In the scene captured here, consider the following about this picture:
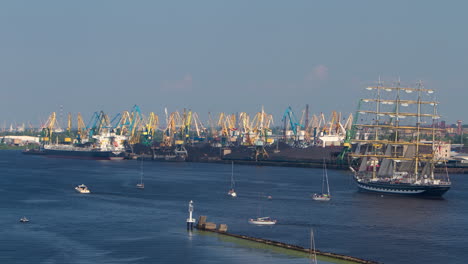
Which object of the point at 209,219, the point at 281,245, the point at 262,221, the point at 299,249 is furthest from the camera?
the point at 209,219

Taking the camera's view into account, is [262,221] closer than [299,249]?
No

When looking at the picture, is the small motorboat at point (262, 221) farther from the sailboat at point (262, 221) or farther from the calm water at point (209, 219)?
the calm water at point (209, 219)

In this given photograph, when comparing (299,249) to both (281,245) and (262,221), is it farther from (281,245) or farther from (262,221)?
(262,221)

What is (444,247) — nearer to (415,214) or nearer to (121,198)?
(415,214)

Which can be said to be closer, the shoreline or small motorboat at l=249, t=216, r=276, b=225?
the shoreline

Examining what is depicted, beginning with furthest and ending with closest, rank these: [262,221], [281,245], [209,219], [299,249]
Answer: [209,219] < [262,221] < [281,245] < [299,249]

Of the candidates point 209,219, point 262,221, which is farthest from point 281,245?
point 209,219

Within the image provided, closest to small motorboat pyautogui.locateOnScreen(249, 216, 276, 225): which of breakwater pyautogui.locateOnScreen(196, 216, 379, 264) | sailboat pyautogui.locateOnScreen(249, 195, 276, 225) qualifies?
sailboat pyautogui.locateOnScreen(249, 195, 276, 225)

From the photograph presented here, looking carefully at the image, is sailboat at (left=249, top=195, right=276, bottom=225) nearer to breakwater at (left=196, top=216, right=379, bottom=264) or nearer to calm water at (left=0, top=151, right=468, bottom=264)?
calm water at (left=0, top=151, right=468, bottom=264)

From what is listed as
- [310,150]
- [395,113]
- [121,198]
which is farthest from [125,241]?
[310,150]
